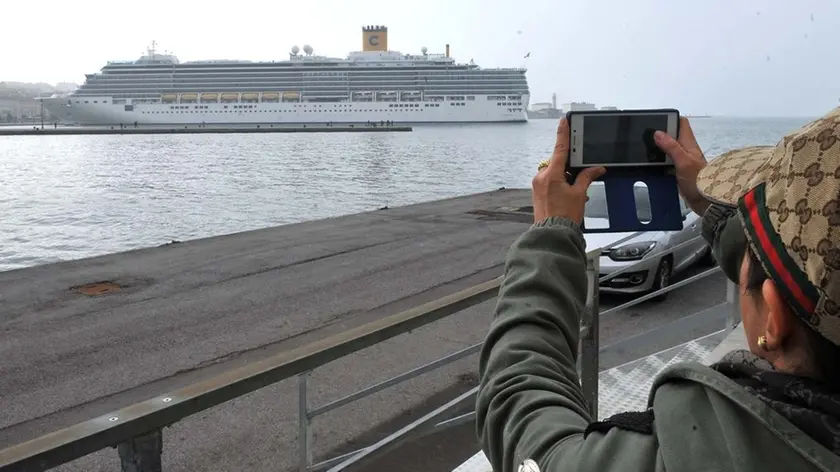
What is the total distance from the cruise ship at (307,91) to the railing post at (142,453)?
289ft

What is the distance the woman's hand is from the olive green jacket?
0.03 metres

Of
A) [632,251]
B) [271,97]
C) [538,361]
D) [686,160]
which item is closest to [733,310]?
[686,160]

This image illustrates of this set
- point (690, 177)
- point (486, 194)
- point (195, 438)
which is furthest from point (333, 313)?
point (486, 194)

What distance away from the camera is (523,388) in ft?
3.50

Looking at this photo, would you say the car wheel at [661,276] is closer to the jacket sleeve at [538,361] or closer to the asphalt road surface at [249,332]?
the asphalt road surface at [249,332]

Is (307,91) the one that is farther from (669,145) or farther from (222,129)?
(669,145)

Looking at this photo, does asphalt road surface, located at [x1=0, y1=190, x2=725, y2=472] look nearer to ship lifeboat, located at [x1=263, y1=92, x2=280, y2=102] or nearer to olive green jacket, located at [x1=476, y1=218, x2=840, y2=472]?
olive green jacket, located at [x1=476, y1=218, x2=840, y2=472]

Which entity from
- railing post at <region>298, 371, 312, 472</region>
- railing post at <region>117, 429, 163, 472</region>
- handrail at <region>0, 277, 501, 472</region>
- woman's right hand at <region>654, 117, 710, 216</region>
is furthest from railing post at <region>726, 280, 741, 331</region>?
railing post at <region>117, 429, 163, 472</region>

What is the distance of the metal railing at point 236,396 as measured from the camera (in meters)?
1.42

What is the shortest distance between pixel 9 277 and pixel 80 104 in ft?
309

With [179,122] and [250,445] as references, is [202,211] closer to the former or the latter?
[250,445]

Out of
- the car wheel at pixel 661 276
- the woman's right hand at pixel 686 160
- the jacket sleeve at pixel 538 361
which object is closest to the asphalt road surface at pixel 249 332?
the car wheel at pixel 661 276

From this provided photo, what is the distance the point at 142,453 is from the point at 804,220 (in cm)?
139

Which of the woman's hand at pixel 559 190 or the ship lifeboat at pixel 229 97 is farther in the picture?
the ship lifeboat at pixel 229 97
